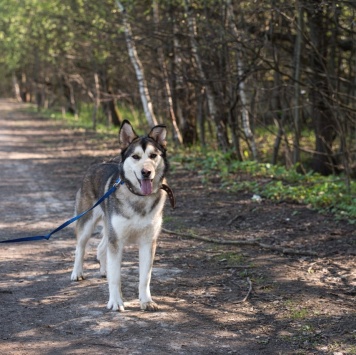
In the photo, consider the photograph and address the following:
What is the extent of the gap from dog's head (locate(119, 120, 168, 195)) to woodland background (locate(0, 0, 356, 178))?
356 cm

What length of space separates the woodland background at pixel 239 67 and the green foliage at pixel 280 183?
1.67 ft

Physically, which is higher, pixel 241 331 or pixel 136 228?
pixel 136 228

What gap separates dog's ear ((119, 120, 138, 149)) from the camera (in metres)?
6.32

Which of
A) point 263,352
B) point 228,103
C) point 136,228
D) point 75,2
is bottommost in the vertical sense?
point 263,352

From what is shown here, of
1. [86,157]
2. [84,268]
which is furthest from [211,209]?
[86,157]

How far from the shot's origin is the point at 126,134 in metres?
6.34

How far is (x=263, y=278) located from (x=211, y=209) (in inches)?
172

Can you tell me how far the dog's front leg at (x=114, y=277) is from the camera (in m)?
6.25

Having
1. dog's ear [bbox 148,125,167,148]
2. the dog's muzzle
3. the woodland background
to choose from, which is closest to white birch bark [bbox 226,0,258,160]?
the woodland background

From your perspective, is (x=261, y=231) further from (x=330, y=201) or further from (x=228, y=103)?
(x=228, y=103)

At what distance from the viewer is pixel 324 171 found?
18.0 m

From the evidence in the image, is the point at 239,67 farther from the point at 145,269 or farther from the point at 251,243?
the point at 145,269

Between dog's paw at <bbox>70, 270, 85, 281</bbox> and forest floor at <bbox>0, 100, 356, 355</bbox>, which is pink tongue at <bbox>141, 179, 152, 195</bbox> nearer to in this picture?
forest floor at <bbox>0, 100, 356, 355</bbox>

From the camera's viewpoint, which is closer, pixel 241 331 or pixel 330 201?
pixel 241 331
